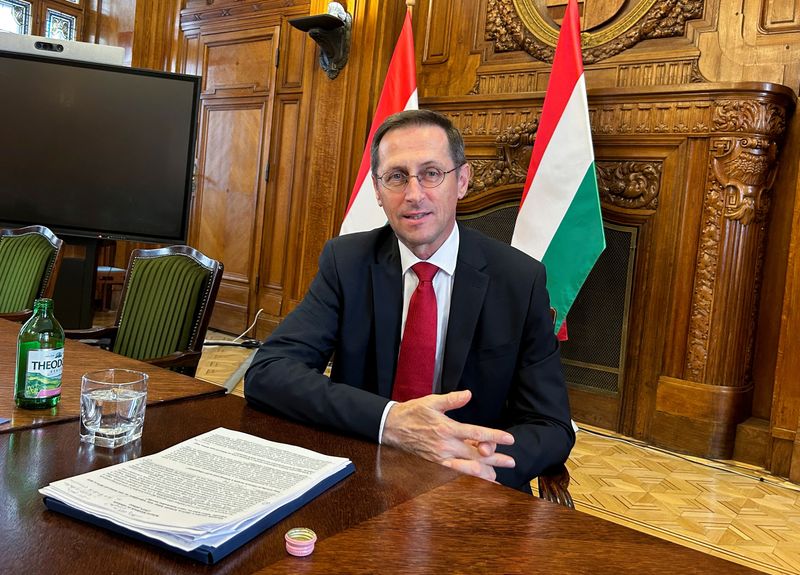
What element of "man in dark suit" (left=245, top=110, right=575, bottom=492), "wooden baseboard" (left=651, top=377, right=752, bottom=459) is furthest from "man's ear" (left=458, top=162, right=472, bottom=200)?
"wooden baseboard" (left=651, top=377, right=752, bottom=459)

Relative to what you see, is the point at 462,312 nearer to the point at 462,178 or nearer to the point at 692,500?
the point at 462,178

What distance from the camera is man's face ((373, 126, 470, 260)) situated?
1559 millimetres

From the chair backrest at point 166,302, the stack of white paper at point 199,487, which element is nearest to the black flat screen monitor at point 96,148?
the chair backrest at point 166,302

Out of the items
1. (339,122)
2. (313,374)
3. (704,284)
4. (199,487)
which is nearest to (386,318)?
(313,374)

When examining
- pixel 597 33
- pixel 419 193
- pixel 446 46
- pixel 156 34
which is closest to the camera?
pixel 419 193

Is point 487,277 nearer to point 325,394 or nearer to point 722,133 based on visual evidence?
point 325,394

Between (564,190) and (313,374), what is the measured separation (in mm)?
2411

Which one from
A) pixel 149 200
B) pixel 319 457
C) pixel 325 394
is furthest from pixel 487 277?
pixel 149 200

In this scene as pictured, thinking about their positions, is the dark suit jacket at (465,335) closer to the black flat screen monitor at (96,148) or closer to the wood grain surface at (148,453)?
the wood grain surface at (148,453)

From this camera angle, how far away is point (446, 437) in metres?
1.15

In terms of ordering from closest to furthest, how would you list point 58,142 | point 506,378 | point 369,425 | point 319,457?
point 319,457 < point 369,425 < point 506,378 < point 58,142

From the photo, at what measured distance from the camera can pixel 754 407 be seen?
3.59 metres

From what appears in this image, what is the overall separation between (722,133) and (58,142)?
3616 mm

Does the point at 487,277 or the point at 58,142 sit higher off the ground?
the point at 58,142
